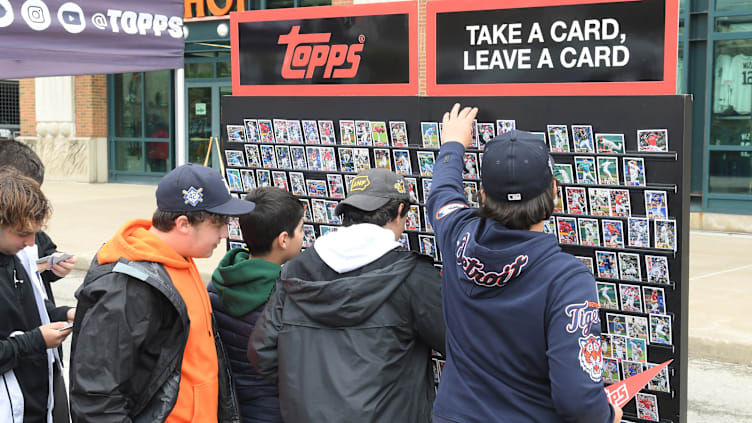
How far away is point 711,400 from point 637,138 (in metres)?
3.43

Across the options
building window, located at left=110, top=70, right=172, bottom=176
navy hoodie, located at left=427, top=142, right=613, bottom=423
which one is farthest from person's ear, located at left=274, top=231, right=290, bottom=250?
building window, located at left=110, top=70, right=172, bottom=176

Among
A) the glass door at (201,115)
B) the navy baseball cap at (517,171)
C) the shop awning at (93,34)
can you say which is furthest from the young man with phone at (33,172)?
the glass door at (201,115)

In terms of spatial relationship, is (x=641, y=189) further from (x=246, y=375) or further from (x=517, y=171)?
(x=246, y=375)

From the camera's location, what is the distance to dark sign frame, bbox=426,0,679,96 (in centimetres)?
303

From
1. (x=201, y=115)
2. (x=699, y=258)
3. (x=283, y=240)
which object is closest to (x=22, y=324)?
(x=283, y=240)

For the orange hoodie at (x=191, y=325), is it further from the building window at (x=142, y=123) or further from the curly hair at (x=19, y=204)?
the building window at (x=142, y=123)

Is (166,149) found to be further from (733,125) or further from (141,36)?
(141,36)

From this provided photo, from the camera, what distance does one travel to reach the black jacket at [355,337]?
2.57 meters

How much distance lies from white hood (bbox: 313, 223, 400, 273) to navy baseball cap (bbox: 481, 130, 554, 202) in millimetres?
497

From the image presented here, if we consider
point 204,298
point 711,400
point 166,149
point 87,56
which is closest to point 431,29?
point 204,298

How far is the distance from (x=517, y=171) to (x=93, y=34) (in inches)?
121

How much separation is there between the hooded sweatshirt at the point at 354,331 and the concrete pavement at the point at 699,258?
4808 millimetres

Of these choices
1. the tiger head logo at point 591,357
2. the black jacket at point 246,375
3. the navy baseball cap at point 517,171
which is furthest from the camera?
the black jacket at point 246,375

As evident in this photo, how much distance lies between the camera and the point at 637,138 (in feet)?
10.0
